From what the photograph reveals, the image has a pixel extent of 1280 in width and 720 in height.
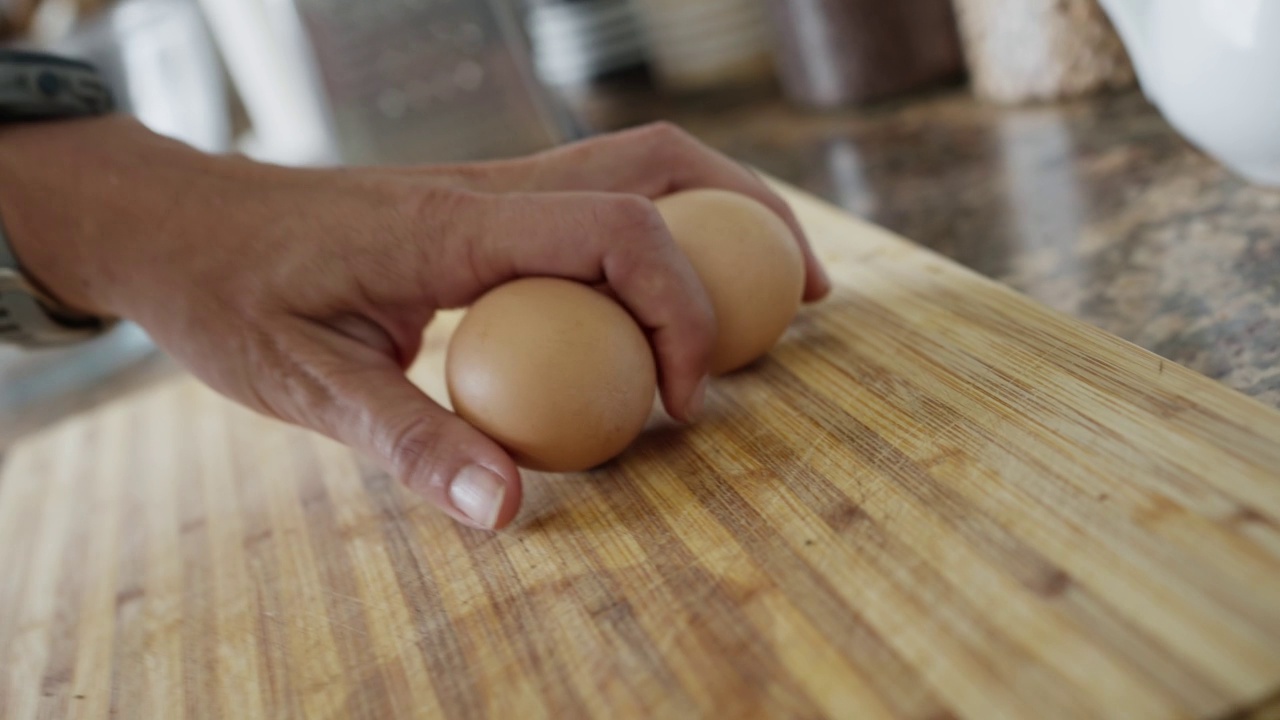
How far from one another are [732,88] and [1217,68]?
168 centimetres

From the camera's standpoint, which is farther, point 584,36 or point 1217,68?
point 584,36

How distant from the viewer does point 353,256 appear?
1.01 meters

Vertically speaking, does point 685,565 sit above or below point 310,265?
below

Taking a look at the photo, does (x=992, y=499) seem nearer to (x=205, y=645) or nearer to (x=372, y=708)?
(x=372, y=708)

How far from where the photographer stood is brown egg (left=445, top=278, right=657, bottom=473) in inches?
34.7

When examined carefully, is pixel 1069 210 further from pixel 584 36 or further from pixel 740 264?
pixel 584 36

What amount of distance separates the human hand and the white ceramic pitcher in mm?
442

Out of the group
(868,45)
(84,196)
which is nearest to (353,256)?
(84,196)

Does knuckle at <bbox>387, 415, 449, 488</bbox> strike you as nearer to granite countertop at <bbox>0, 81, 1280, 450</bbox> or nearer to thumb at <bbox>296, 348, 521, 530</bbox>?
thumb at <bbox>296, 348, 521, 530</bbox>

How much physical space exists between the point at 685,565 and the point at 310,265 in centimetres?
51

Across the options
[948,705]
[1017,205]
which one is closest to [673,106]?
[1017,205]

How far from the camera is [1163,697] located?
1.85ft

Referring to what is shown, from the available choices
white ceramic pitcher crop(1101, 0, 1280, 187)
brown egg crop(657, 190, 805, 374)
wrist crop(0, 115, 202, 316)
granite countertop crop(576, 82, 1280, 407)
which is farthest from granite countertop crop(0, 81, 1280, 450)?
wrist crop(0, 115, 202, 316)

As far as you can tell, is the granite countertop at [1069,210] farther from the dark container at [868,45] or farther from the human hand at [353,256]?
the human hand at [353,256]
